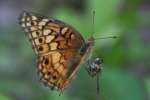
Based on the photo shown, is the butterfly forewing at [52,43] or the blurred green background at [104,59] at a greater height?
the butterfly forewing at [52,43]

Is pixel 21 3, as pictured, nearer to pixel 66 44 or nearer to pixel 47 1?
pixel 47 1

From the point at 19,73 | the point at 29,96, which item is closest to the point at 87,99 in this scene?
the point at 29,96

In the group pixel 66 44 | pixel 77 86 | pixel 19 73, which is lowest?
pixel 19 73

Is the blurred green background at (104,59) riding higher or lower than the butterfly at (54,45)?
lower

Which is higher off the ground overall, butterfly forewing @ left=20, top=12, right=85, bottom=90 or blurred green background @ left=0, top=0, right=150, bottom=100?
butterfly forewing @ left=20, top=12, right=85, bottom=90

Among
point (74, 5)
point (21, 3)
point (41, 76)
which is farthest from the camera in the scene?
point (21, 3)

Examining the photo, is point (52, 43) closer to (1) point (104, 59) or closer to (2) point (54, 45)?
(2) point (54, 45)
